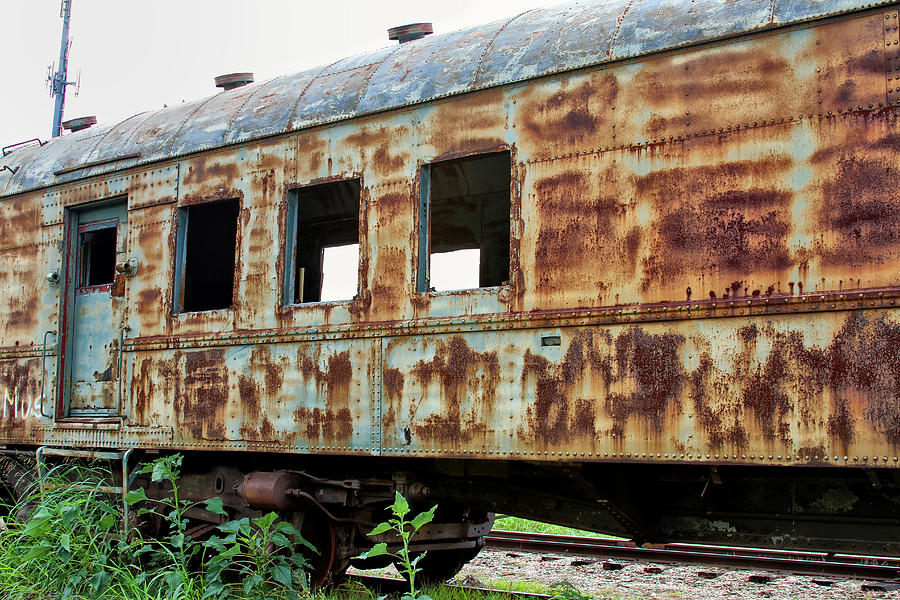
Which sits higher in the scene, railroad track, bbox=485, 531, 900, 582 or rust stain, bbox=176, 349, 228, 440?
rust stain, bbox=176, 349, 228, 440

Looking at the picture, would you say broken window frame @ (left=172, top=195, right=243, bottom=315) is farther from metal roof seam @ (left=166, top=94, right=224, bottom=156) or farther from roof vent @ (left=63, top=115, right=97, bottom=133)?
roof vent @ (left=63, top=115, right=97, bottom=133)

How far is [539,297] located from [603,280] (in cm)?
41

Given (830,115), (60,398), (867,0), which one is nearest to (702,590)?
(830,115)

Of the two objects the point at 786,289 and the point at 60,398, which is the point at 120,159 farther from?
the point at 786,289

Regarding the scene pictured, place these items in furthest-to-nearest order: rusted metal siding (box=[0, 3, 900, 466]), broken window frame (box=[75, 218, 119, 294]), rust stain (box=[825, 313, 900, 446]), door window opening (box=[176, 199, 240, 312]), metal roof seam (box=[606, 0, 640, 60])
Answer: door window opening (box=[176, 199, 240, 312]) → broken window frame (box=[75, 218, 119, 294]) → metal roof seam (box=[606, 0, 640, 60]) → rusted metal siding (box=[0, 3, 900, 466]) → rust stain (box=[825, 313, 900, 446])

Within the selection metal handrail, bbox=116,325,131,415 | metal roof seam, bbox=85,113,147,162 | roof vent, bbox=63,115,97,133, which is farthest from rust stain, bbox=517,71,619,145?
roof vent, bbox=63,115,97,133

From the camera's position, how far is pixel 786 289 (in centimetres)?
427

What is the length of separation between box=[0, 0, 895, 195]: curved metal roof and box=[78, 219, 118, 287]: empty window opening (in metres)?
0.47

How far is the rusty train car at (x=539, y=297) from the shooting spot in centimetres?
423

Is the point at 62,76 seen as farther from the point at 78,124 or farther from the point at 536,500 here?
the point at 536,500

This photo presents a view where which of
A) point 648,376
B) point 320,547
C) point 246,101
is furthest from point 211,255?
point 648,376

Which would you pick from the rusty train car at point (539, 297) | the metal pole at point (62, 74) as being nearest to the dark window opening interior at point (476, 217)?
the rusty train car at point (539, 297)

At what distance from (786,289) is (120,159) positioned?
543 cm

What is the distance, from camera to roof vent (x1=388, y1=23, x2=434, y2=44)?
668 centimetres
